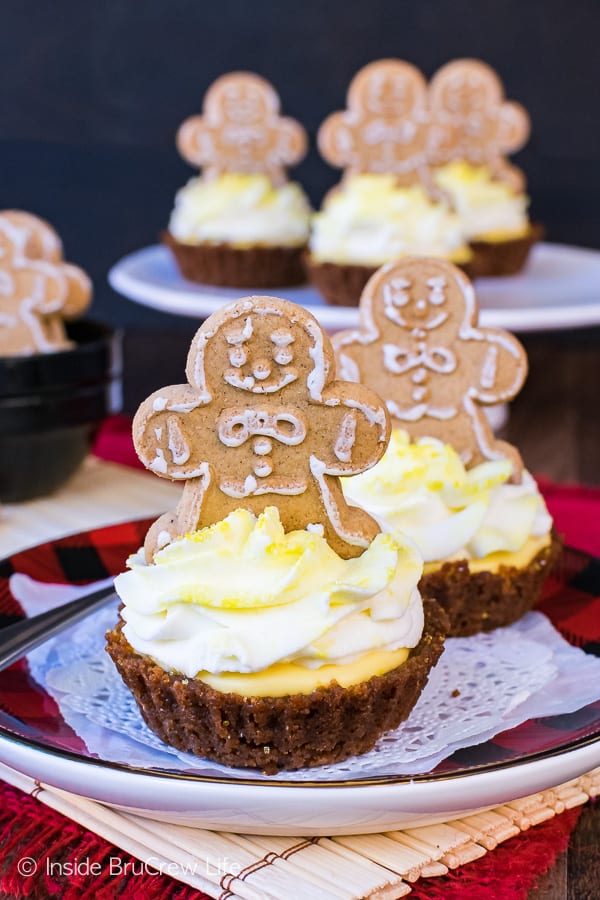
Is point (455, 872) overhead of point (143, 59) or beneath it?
beneath

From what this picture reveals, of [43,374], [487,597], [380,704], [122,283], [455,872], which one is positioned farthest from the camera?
[122,283]

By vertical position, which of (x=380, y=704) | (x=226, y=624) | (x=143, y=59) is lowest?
(x=380, y=704)

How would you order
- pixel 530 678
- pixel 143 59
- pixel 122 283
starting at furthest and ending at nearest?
pixel 143 59
pixel 122 283
pixel 530 678

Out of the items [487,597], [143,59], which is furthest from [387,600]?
[143,59]

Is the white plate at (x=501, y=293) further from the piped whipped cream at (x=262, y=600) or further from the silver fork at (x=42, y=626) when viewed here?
the piped whipped cream at (x=262, y=600)

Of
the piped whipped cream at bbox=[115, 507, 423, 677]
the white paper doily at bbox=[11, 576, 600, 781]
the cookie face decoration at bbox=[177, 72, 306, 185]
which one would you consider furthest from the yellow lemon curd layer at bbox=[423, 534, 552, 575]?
the cookie face decoration at bbox=[177, 72, 306, 185]

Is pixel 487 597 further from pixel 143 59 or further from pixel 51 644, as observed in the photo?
pixel 143 59

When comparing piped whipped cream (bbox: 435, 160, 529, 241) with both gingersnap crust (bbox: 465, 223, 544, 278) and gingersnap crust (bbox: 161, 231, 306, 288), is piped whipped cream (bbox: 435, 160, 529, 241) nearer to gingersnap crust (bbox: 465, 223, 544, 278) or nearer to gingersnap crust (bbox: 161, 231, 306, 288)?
gingersnap crust (bbox: 465, 223, 544, 278)
